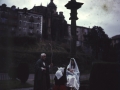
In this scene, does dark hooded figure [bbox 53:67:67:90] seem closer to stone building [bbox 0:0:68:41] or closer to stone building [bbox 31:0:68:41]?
stone building [bbox 0:0:68:41]

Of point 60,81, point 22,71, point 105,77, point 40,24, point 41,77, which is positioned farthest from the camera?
point 40,24

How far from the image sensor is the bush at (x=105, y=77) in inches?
312

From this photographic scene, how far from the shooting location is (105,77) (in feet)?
26.5

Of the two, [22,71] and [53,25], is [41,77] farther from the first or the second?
[53,25]

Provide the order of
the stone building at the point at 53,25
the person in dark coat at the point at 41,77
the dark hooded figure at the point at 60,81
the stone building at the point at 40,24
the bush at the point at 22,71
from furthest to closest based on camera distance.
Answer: the stone building at the point at 53,25
the stone building at the point at 40,24
the bush at the point at 22,71
the person in dark coat at the point at 41,77
the dark hooded figure at the point at 60,81

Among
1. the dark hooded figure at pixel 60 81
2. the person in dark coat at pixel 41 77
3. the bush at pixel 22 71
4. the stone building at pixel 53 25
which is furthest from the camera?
the stone building at pixel 53 25

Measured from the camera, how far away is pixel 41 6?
7619 cm

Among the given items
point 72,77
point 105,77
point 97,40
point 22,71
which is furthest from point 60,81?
point 97,40

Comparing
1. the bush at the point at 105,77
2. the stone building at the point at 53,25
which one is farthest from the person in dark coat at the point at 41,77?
the stone building at the point at 53,25

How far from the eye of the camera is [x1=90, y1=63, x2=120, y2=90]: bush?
7.91 meters

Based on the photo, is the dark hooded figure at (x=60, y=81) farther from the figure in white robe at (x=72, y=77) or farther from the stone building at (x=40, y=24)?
the stone building at (x=40, y=24)

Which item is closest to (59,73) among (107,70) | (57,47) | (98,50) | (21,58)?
(107,70)

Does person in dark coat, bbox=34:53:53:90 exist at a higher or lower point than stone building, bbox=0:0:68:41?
lower

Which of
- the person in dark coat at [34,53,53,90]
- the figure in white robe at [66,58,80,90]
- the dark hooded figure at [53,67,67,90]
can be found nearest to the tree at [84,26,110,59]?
the figure in white robe at [66,58,80,90]
